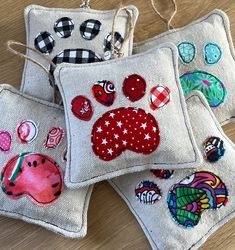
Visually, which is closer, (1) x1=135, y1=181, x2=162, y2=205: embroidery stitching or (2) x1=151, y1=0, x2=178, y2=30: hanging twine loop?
(1) x1=135, y1=181, x2=162, y2=205: embroidery stitching

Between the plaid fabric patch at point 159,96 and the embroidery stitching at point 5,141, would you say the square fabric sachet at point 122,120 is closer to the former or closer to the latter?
the plaid fabric patch at point 159,96

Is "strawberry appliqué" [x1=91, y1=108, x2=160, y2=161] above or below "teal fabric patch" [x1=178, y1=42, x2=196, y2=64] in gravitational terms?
below

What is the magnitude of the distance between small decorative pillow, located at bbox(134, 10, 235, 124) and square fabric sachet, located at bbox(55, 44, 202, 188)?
0.24 feet

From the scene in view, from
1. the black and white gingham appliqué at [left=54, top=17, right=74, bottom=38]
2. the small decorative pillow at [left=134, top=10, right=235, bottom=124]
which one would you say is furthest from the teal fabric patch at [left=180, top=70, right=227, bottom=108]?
the black and white gingham appliqué at [left=54, top=17, right=74, bottom=38]

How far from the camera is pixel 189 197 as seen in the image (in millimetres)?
724

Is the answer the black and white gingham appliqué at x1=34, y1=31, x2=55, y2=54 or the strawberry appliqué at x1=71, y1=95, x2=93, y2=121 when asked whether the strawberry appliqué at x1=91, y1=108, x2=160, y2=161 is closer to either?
the strawberry appliqué at x1=71, y1=95, x2=93, y2=121

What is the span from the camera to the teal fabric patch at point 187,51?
805 millimetres

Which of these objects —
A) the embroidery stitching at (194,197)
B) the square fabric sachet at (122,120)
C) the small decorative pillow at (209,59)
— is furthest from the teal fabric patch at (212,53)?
the embroidery stitching at (194,197)

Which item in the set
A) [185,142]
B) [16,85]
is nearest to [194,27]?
[185,142]

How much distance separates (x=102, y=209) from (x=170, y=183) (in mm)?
136

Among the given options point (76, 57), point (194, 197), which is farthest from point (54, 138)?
point (194, 197)

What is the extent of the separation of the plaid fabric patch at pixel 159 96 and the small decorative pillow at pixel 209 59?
0.07 meters

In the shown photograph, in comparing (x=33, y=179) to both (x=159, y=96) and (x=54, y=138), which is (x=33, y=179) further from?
(x=159, y=96)

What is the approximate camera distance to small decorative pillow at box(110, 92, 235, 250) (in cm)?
72
